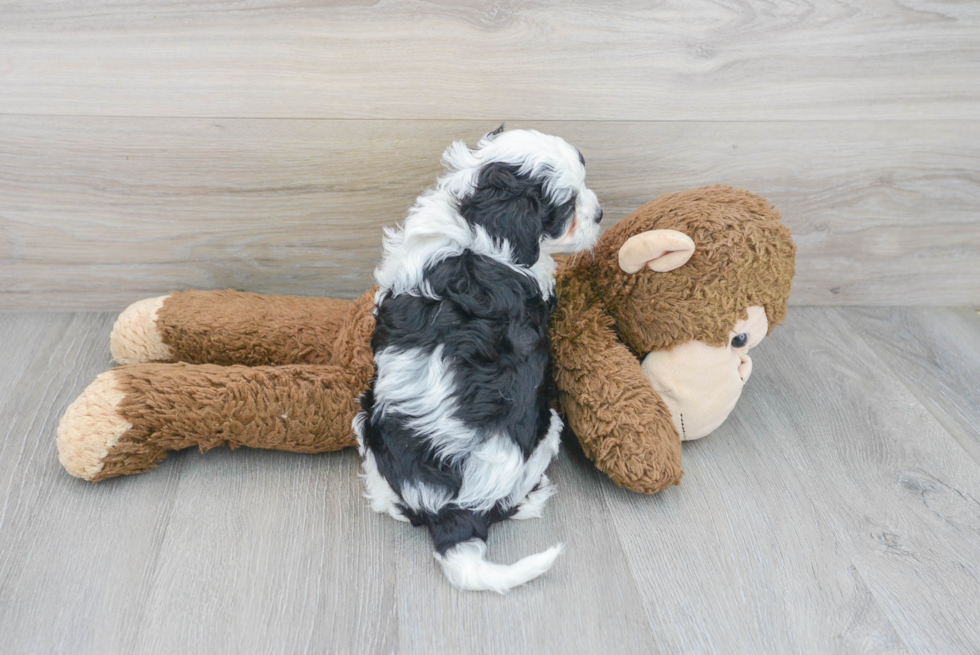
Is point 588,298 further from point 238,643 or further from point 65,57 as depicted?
point 65,57

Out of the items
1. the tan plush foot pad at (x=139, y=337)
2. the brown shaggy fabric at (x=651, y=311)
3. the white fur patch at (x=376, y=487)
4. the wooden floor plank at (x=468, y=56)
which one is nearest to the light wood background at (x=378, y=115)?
the wooden floor plank at (x=468, y=56)

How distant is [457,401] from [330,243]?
0.62 m

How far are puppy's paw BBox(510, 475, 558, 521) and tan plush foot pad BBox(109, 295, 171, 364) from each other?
694 mm

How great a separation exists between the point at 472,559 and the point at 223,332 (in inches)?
23.9

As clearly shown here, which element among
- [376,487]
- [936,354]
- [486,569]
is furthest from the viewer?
[936,354]

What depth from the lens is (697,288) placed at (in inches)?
43.7

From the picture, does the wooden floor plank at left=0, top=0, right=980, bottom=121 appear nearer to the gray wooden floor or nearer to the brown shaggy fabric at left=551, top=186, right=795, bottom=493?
the brown shaggy fabric at left=551, top=186, right=795, bottom=493

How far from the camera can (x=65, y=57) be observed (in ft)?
4.09

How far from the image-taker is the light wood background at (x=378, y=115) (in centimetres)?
125

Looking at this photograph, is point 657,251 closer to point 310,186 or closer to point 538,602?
point 538,602

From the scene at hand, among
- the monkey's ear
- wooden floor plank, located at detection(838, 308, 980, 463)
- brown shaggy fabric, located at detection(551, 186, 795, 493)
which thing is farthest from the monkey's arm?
wooden floor plank, located at detection(838, 308, 980, 463)

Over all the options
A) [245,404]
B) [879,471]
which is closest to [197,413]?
[245,404]

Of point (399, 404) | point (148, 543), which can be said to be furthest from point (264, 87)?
point (148, 543)

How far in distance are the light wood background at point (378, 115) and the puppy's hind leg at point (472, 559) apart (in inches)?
26.6
